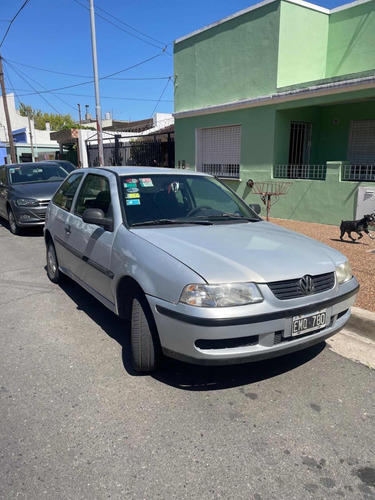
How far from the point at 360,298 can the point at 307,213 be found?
6.02 meters

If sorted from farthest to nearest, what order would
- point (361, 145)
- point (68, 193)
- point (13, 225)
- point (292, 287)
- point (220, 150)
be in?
1. point (220, 150)
2. point (361, 145)
3. point (13, 225)
4. point (68, 193)
5. point (292, 287)

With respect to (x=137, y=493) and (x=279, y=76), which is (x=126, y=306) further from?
(x=279, y=76)

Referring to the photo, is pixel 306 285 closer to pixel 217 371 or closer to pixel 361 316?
pixel 217 371

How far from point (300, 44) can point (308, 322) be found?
10.4 metres

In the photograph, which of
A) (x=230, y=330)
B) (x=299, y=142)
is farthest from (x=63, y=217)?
(x=299, y=142)

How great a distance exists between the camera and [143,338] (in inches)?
122

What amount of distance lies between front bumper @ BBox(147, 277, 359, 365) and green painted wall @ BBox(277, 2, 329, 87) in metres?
9.56

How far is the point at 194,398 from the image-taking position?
3.01 metres

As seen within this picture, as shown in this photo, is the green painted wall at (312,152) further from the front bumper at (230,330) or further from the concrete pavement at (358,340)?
the front bumper at (230,330)

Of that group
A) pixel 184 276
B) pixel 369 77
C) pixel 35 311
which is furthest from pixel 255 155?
pixel 184 276

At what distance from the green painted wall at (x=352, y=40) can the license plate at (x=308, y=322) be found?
10.2 metres

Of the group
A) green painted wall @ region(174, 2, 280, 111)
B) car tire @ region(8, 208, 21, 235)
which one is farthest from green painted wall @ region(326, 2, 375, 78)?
car tire @ region(8, 208, 21, 235)

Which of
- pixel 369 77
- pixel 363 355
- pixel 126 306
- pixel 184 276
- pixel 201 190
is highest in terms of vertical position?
pixel 369 77

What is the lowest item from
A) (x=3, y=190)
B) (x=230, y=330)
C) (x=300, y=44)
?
(x=230, y=330)
